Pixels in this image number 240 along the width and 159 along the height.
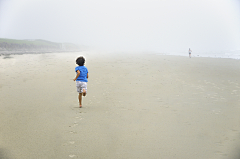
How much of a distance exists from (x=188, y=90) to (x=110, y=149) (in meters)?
6.06

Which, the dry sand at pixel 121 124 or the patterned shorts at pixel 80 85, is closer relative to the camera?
the dry sand at pixel 121 124

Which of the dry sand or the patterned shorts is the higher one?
the patterned shorts

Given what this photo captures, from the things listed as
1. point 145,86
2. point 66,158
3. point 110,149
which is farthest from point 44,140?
point 145,86

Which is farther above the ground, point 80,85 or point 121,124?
point 80,85

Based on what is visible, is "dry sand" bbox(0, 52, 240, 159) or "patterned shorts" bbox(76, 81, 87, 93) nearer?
"dry sand" bbox(0, 52, 240, 159)

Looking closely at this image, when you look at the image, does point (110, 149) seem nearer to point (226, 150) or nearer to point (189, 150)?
point (189, 150)

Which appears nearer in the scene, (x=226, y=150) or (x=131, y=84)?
(x=226, y=150)

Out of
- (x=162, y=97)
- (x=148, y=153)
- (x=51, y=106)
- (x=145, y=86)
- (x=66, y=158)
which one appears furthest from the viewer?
(x=145, y=86)

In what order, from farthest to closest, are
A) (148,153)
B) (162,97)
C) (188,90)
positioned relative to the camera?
(188,90) < (162,97) < (148,153)

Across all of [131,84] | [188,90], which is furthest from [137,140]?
[131,84]

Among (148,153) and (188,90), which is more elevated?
(188,90)

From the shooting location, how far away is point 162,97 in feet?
25.3

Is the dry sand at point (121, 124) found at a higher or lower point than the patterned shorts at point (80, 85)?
lower

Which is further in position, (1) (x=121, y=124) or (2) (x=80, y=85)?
(2) (x=80, y=85)
